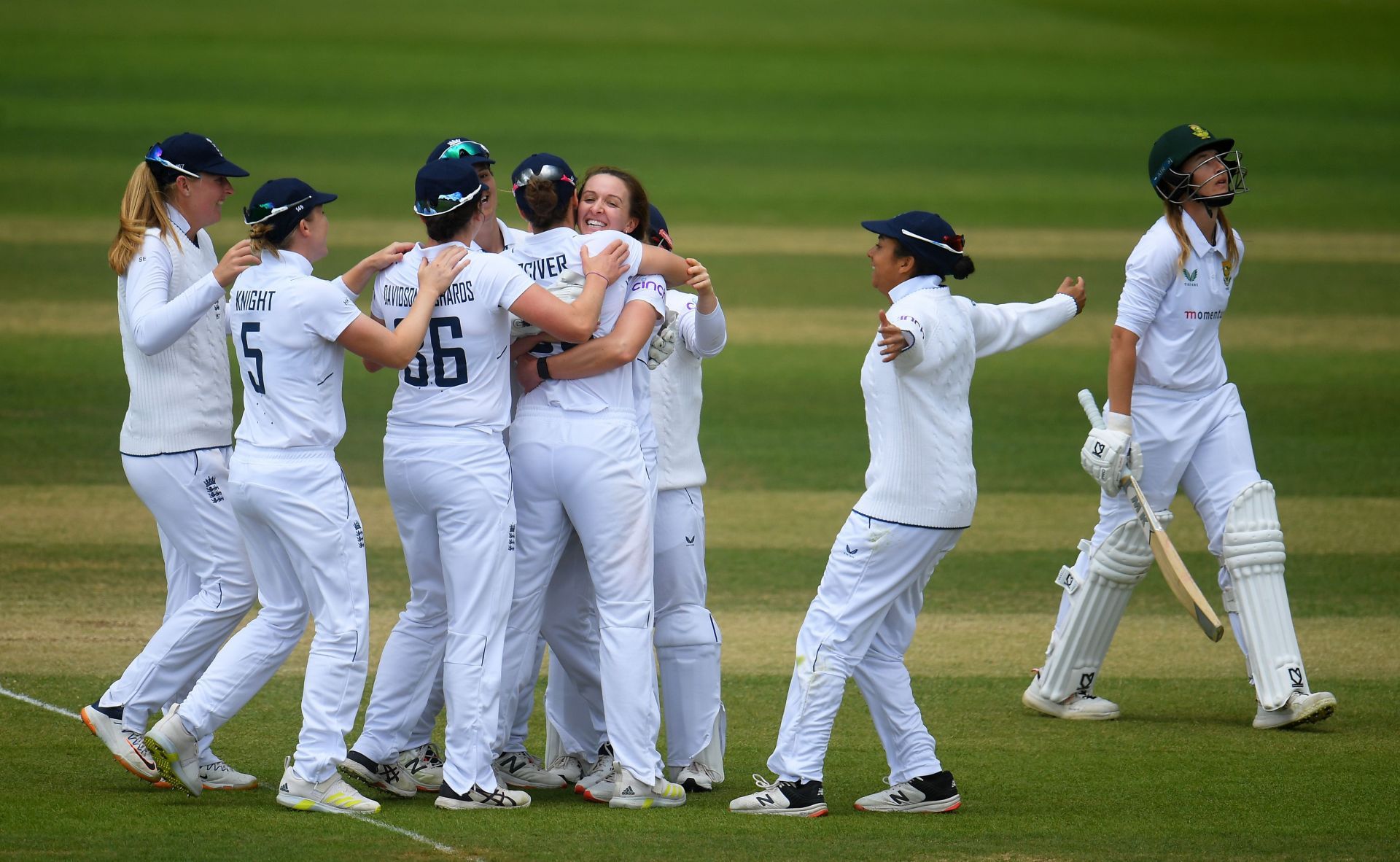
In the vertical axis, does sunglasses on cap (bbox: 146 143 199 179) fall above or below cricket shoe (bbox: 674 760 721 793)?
above

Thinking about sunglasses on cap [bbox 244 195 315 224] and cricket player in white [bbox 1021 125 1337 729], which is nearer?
sunglasses on cap [bbox 244 195 315 224]

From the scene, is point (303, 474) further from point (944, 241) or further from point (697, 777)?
point (944, 241)

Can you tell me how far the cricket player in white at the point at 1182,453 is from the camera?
21.3 ft

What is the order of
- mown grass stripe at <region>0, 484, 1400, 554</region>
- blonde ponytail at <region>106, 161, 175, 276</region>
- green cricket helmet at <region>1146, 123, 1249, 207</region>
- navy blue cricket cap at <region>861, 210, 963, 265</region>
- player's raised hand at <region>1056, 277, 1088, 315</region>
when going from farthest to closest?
mown grass stripe at <region>0, 484, 1400, 554</region>, green cricket helmet at <region>1146, 123, 1249, 207</region>, player's raised hand at <region>1056, 277, 1088, 315</region>, blonde ponytail at <region>106, 161, 175, 276</region>, navy blue cricket cap at <region>861, 210, 963, 265</region>

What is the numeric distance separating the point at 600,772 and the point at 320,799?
36.9 inches

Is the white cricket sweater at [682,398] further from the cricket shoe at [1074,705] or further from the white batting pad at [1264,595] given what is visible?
the white batting pad at [1264,595]

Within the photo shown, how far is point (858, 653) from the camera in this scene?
17.8 feet

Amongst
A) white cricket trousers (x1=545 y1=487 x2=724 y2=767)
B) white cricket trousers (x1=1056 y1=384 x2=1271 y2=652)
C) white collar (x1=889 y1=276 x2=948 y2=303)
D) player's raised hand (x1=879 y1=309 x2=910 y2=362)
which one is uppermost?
white collar (x1=889 y1=276 x2=948 y2=303)

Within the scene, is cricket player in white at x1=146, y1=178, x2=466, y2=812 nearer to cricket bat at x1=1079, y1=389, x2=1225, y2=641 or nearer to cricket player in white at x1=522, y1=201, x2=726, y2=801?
cricket player in white at x1=522, y1=201, x2=726, y2=801

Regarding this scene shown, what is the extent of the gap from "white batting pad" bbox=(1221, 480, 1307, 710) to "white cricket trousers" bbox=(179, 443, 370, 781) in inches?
130

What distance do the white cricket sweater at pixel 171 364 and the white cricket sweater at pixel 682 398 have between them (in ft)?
4.85

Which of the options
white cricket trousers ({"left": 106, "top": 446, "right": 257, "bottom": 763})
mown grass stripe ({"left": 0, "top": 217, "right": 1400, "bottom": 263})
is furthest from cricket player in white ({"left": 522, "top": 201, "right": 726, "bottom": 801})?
mown grass stripe ({"left": 0, "top": 217, "right": 1400, "bottom": 263})

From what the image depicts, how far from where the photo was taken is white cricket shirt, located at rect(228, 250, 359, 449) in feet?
17.0

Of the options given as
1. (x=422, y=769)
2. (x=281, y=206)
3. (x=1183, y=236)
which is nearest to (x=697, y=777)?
(x=422, y=769)
